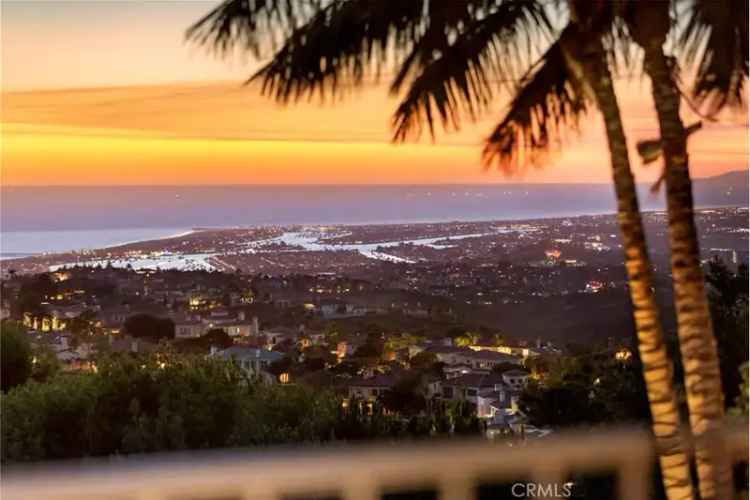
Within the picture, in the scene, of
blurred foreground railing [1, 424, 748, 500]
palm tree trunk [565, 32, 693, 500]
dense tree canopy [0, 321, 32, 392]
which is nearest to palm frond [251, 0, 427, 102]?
palm tree trunk [565, 32, 693, 500]

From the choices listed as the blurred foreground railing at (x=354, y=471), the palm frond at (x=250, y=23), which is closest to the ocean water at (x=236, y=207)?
the palm frond at (x=250, y=23)

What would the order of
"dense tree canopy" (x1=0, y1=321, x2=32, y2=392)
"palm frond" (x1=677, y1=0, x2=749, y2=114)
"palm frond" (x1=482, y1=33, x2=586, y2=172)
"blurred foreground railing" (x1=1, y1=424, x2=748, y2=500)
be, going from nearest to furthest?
"blurred foreground railing" (x1=1, y1=424, x2=748, y2=500) < "palm frond" (x1=677, y1=0, x2=749, y2=114) < "palm frond" (x1=482, y1=33, x2=586, y2=172) < "dense tree canopy" (x1=0, y1=321, x2=32, y2=392)

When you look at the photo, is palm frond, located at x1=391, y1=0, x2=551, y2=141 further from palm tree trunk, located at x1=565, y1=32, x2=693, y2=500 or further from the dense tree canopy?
the dense tree canopy

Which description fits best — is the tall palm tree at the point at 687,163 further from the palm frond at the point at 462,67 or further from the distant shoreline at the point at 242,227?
the distant shoreline at the point at 242,227

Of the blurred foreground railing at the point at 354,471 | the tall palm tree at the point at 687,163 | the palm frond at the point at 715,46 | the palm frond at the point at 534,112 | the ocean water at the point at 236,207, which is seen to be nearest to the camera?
the blurred foreground railing at the point at 354,471

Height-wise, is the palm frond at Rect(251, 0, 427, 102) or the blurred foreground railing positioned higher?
the palm frond at Rect(251, 0, 427, 102)

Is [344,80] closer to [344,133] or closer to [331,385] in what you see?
[344,133]

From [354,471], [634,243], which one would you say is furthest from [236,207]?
[354,471]
